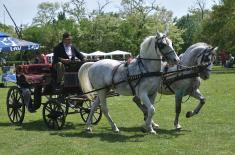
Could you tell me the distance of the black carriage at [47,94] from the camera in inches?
521

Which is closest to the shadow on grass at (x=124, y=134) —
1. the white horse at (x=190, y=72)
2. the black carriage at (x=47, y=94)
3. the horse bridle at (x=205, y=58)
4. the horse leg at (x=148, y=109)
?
the horse leg at (x=148, y=109)

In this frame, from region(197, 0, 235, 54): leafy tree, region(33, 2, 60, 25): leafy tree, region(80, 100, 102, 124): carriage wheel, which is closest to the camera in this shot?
region(80, 100, 102, 124): carriage wheel

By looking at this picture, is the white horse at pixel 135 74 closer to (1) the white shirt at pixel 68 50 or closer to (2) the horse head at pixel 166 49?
(2) the horse head at pixel 166 49

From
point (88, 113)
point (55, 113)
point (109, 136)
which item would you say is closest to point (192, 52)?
point (109, 136)

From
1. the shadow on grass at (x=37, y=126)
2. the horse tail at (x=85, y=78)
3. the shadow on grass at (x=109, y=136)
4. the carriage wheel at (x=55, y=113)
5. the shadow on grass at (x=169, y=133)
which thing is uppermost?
the horse tail at (x=85, y=78)

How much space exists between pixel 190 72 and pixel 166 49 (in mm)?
1393

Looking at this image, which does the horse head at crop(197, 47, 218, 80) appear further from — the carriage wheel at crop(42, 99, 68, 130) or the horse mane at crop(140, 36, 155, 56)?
the carriage wheel at crop(42, 99, 68, 130)

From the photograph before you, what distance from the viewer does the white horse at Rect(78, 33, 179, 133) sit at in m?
11.3

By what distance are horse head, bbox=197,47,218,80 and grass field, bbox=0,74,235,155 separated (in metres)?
1.32

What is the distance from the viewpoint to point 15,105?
47.3 feet

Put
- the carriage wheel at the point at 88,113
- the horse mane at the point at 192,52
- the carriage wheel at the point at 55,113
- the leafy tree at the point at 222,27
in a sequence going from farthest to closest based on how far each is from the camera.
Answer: the leafy tree at the point at 222,27 < the carriage wheel at the point at 88,113 < the carriage wheel at the point at 55,113 < the horse mane at the point at 192,52

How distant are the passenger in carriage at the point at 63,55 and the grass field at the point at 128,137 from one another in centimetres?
143

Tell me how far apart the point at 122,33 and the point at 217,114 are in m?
64.7

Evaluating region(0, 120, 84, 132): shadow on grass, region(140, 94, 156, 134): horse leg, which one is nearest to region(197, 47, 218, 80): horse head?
region(140, 94, 156, 134): horse leg
